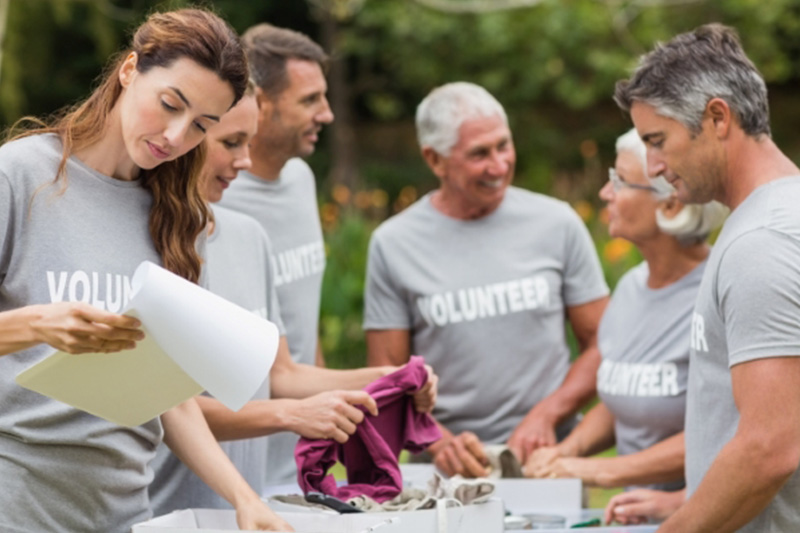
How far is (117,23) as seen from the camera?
15453 millimetres

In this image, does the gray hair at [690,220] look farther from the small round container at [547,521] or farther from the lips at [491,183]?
the small round container at [547,521]

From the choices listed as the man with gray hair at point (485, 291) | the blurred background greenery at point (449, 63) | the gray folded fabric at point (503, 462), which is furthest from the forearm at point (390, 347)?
the blurred background greenery at point (449, 63)

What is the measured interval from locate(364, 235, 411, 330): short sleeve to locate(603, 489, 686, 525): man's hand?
1140mm

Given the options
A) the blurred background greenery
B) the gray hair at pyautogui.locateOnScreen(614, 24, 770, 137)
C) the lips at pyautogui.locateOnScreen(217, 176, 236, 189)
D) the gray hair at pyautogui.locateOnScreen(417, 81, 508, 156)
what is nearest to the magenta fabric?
the lips at pyautogui.locateOnScreen(217, 176, 236, 189)

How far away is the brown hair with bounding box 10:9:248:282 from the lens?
2246 millimetres

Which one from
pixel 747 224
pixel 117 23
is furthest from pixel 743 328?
pixel 117 23

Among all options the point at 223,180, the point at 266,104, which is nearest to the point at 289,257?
the point at 266,104

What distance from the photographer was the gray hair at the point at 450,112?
4.04 meters

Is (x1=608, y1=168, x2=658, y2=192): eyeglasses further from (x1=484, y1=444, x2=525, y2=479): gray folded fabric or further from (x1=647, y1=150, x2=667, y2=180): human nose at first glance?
(x1=484, y1=444, x2=525, y2=479): gray folded fabric

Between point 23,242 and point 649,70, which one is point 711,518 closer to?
point 649,70

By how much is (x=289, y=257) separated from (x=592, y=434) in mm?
1155

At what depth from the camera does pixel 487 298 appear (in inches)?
152

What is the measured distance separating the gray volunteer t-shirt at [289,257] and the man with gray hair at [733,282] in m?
1.36

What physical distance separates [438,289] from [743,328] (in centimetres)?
171
